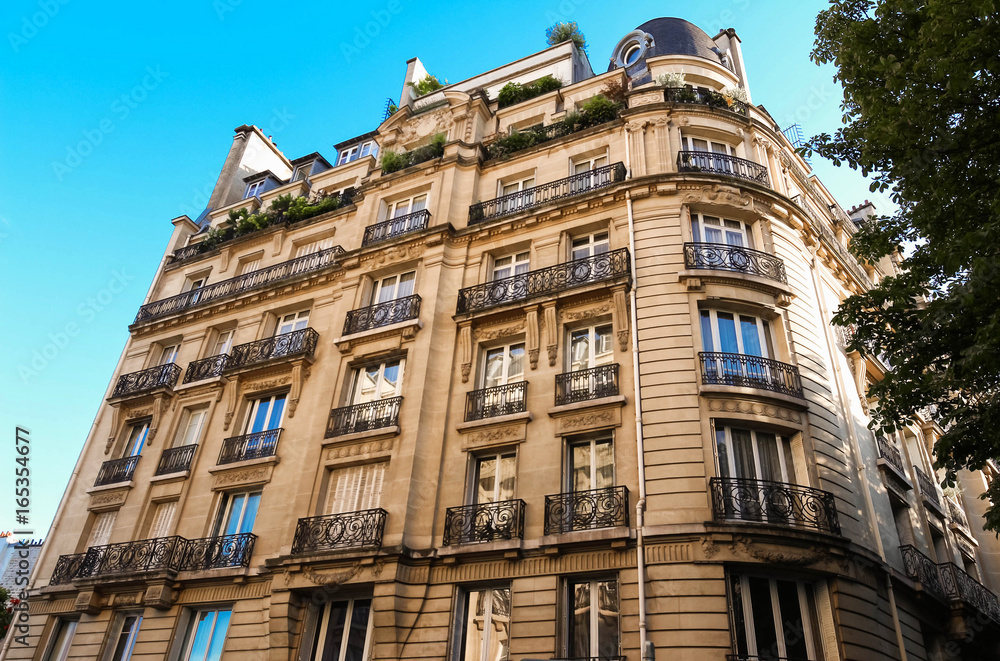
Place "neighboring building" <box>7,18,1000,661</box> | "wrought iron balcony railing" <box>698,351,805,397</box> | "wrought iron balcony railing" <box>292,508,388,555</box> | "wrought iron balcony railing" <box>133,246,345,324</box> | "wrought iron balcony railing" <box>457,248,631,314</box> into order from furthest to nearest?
"wrought iron balcony railing" <box>133,246,345,324</box>
"wrought iron balcony railing" <box>457,248,631,314</box>
"wrought iron balcony railing" <box>292,508,388,555</box>
"wrought iron balcony railing" <box>698,351,805,397</box>
"neighboring building" <box>7,18,1000,661</box>

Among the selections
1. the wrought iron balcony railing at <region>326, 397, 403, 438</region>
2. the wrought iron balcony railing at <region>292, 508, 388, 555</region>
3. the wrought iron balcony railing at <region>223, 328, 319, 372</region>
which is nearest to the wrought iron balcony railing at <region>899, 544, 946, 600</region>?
the wrought iron balcony railing at <region>292, 508, 388, 555</region>

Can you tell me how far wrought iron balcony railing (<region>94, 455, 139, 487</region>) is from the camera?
20.5 m

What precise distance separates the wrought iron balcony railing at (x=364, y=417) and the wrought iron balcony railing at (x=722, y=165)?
31.0ft

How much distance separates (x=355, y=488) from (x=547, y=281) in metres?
6.70

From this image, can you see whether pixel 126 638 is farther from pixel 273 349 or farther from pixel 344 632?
pixel 273 349

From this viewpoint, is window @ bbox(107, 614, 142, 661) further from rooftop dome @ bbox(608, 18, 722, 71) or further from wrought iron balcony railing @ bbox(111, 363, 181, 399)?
rooftop dome @ bbox(608, 18, 722, 71)

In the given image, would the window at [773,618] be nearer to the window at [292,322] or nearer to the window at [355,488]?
the window at [355,488]

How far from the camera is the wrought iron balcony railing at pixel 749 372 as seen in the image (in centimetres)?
1454

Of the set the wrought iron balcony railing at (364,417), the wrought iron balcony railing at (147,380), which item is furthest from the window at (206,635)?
the wrought iron balcony railing at (147,380)

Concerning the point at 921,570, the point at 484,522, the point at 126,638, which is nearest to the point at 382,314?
the point at 484,522

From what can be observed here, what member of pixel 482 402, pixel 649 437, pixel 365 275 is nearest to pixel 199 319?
pixel 365 275

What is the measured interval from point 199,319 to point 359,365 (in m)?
8.12

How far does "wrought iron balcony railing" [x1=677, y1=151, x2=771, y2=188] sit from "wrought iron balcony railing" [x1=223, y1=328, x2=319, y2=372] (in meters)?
11.0

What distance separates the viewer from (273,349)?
67.9ft
